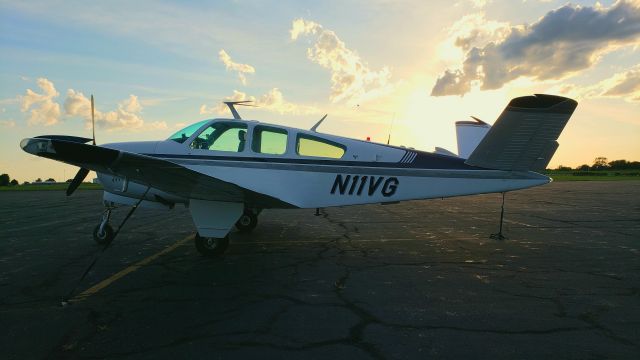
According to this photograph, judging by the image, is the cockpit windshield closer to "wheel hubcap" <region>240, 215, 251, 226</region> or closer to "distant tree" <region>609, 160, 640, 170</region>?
"wheel hubcap" <region>240, 215, 251, 226</region>

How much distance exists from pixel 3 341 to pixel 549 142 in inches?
317

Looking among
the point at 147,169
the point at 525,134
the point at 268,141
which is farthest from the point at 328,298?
the point at 525,134

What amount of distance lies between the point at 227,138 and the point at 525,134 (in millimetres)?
5377

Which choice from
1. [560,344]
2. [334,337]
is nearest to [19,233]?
[334,337]

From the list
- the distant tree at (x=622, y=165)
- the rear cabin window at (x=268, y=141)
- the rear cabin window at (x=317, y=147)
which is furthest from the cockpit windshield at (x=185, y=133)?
the distant tree at (x=622, y=165)

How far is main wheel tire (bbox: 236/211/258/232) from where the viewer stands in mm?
10555

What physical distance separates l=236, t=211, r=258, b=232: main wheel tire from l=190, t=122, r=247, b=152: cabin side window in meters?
2.93

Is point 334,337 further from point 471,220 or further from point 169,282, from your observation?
point 471,220

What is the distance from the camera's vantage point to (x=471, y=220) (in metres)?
13.5

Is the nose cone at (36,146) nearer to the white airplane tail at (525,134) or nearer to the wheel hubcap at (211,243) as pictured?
the wheel hubcap at (211,243)

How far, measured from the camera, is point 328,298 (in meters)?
5.07

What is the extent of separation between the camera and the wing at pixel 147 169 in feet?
15.9

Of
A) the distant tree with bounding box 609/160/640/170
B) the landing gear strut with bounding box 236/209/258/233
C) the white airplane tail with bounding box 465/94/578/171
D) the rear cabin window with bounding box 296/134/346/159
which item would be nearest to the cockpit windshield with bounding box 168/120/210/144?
the rear cabin window with bounding box 296/134/346/159

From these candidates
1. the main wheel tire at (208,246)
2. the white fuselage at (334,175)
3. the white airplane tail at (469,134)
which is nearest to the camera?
the main wheel tire at (208,246)
